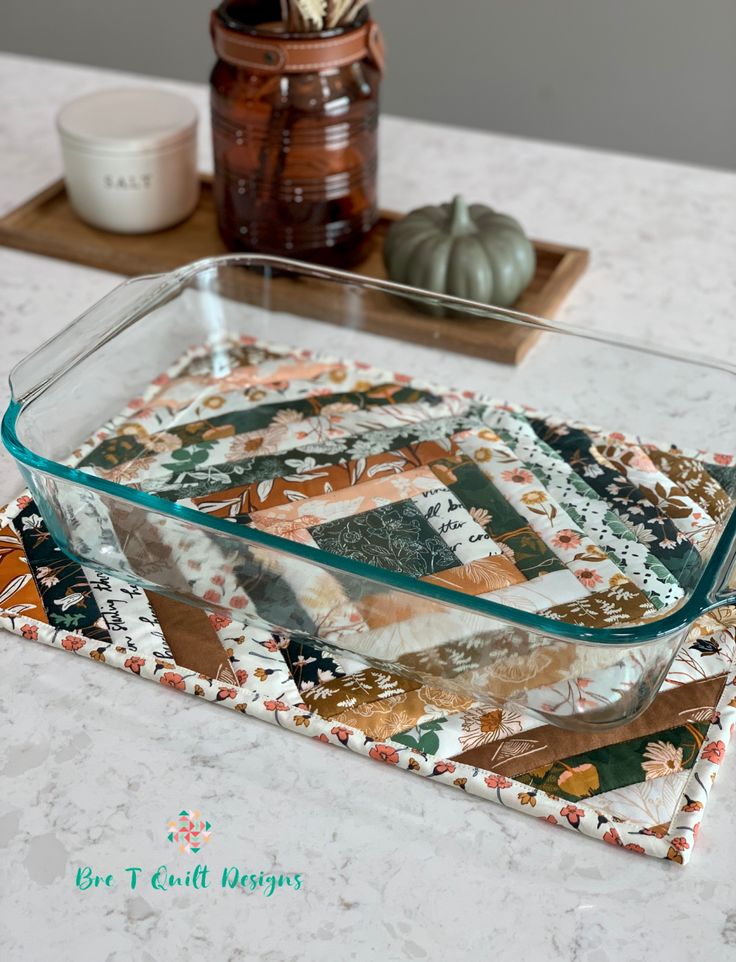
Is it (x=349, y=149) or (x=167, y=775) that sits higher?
(x=349, y=149)

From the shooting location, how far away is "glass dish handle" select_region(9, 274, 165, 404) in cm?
75

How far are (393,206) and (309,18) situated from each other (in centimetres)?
30

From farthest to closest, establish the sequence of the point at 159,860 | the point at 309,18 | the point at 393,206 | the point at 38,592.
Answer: the point at 393,206
the point at 309,18
the point at 38,592
the point at 159,860

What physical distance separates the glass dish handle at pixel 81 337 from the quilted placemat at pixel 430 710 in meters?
0.13

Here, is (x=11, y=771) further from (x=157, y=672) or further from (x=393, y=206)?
(x=393, y=206)

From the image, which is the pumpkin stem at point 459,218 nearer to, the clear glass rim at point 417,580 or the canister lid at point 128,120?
the clear glass rim at point 417,580

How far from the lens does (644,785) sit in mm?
607

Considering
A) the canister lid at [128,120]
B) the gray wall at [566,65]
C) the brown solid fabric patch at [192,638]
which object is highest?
the canister lid at [128,120]

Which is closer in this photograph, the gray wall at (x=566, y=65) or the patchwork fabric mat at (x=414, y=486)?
the patchwork fabric mat at (x=414, y=486)

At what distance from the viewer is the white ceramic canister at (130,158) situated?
1.08m

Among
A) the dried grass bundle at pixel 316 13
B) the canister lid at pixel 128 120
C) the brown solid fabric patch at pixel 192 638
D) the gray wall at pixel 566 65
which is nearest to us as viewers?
the brown solid fabric patch at pixel 192 638

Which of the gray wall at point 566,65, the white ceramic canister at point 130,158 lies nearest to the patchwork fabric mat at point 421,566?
the white ceramic canister at point 130,158

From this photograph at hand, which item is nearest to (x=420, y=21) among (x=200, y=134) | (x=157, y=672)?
(x=200, y=134)

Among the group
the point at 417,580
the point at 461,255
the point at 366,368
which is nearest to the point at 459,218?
the point at 461,255
